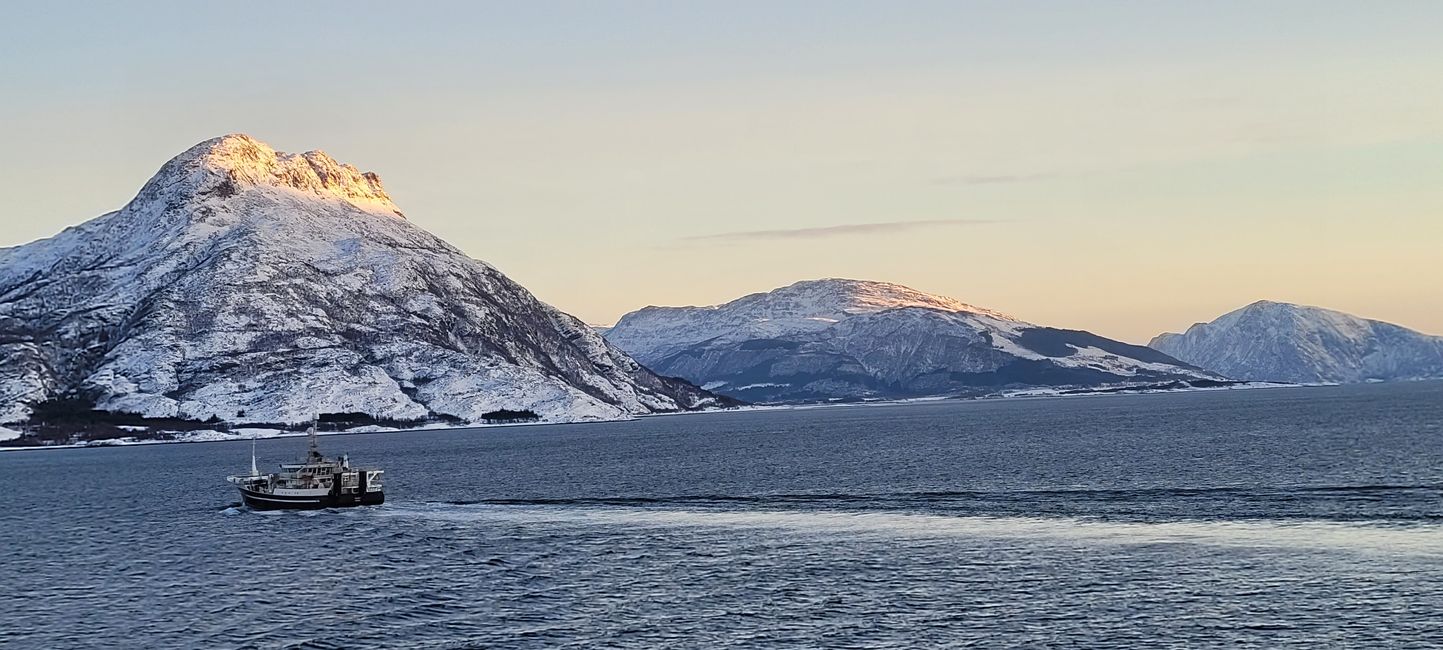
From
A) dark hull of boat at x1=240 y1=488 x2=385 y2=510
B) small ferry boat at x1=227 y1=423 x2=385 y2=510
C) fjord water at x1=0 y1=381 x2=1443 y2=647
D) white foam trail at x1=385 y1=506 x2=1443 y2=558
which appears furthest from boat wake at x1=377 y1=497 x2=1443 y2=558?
small ferry boat at x1=227 y1=423 x2=385 y2=510

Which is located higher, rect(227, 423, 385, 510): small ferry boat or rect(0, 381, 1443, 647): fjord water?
rect(227, 423, 385, 510): small ferry boat

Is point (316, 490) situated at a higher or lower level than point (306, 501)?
higher

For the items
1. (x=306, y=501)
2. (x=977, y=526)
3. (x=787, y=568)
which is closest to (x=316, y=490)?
(x=306, y=501)

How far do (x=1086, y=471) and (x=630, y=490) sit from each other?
200 ft

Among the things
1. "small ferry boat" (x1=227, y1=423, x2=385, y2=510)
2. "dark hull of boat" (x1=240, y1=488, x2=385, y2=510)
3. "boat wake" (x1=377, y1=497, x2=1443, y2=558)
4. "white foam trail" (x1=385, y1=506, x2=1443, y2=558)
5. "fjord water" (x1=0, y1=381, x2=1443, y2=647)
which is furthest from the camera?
"dark hull of boat" (x1=240, y1=488, x2=385, y2=510)

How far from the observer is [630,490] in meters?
174

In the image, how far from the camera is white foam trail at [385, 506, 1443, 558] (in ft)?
336

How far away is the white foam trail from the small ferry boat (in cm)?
1229

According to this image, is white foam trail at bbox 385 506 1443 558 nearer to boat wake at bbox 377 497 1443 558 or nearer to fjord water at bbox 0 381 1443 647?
boat wake at bbox 377 497 1443 558

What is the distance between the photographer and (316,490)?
547ft

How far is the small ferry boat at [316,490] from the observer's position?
165 m

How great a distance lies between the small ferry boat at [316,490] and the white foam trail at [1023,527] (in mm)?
12291

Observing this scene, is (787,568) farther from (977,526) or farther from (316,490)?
(316,490)

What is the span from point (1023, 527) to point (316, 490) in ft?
298
